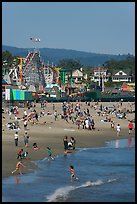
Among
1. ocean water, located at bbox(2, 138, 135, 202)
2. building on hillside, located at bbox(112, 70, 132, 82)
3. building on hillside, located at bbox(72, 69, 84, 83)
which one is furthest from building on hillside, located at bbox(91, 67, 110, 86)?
ocean water, located at bbox(2, 138, 135, 202)

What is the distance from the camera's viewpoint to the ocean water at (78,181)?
739 inches

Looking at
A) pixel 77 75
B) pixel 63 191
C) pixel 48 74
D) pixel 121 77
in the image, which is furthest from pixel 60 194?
pixel 77 75

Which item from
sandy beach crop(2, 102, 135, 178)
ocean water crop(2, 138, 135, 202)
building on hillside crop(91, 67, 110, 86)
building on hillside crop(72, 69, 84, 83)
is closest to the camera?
ocean water crop(2, 138, 135, 202)

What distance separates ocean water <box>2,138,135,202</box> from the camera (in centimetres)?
1877

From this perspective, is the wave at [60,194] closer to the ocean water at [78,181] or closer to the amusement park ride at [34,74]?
the ocean water at [78,181]

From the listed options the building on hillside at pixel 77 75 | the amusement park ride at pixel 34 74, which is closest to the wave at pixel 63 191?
the amusement park ride at pixel 34 74

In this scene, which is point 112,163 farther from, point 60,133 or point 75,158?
point 60,133

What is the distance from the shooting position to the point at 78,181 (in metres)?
21.7

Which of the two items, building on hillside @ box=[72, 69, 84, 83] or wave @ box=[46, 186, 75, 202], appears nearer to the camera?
wave @ box=[46, 186, 75, 202]

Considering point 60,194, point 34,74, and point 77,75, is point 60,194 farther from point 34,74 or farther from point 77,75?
point 77,75

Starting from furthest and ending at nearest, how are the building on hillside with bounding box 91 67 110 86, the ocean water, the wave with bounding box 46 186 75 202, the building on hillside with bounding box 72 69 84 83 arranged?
the building on hillside with bounding box 72 69 84 83, the building on hillside with bounding box 91 67 110 86, the ocean water, the wave with bounding box 46 186 75 202

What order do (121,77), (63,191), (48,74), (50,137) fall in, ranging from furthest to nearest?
(121,77), (48,74), (50,137), (63,191)

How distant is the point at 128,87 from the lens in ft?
425

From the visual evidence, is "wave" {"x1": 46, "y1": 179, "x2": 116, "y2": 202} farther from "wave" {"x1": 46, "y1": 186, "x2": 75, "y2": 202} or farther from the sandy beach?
the sandy beach
